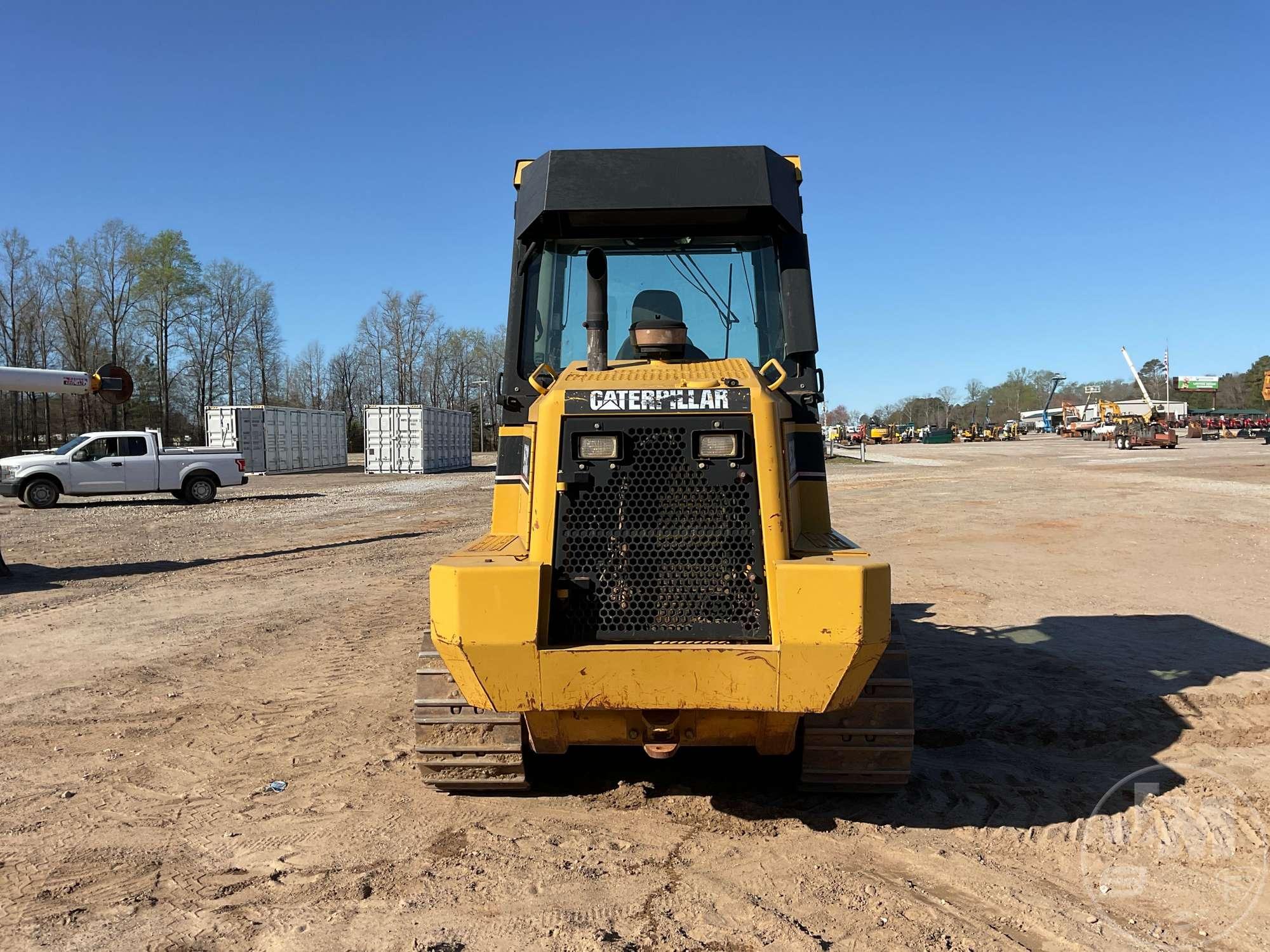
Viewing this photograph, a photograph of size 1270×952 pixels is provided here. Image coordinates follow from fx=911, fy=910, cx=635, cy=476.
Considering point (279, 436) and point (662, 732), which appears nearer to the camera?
point (662, 732)

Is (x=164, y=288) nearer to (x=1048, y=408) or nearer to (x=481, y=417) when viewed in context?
(x=481, y=417)

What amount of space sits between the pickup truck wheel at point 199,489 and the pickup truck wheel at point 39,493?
2.82 meters

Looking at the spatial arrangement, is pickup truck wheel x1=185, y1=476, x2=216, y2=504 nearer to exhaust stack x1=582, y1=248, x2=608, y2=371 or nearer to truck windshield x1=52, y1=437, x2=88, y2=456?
truck windshield x1=52, y1=437, x2=88, y2=456

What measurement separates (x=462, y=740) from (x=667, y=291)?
2.53 m

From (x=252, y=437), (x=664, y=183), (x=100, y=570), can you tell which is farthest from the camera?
(x=252, y=437)

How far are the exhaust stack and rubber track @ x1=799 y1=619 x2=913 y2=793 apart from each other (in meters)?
1.93

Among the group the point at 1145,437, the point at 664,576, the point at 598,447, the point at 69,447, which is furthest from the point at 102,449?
the point at 1145,437

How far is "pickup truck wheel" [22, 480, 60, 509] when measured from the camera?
21422 millimetres

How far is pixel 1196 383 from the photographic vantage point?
130 meters

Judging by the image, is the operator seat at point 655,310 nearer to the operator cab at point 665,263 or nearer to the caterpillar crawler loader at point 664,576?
the operator cab at point 665,263

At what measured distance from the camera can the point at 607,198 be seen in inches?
179

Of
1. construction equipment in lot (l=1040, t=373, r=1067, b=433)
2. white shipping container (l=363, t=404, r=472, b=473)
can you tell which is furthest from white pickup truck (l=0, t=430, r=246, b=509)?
construction equipment in lot (l=1040, t=373, r=1067, b=433)

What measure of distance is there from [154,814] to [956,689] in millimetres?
4888

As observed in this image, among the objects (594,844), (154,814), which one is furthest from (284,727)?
(594,844)
